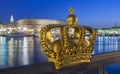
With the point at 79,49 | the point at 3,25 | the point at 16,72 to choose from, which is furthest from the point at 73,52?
the point at 3,25

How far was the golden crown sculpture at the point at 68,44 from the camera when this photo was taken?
1.75 m

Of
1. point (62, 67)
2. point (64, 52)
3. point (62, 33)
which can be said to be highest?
point (62, 33)

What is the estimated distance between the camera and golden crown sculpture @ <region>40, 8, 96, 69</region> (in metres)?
1.75

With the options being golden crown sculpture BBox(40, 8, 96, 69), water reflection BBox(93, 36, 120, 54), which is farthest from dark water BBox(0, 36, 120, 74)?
golden crown sculpture BBox(40, 8, 96, 69)

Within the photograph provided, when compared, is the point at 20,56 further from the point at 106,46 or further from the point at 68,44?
the point at 68,44

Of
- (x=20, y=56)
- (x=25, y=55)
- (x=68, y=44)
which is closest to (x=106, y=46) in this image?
(x=25, y=55)

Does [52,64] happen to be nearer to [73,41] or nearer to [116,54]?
[73,41]

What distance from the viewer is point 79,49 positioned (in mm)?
1977

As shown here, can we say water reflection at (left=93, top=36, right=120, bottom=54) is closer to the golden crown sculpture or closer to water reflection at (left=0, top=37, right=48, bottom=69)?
water reflection at (left=0, top=37, right=48, bottom=69)

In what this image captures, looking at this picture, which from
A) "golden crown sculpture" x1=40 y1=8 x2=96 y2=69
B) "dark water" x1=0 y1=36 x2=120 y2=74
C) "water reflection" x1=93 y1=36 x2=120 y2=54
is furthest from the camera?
"water reflection" x1=93 y1=36 x2=120 y2=54

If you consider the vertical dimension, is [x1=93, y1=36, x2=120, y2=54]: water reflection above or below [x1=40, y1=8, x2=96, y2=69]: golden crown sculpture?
below

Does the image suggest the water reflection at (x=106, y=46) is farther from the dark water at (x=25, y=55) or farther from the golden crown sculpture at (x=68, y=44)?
the golden crown sculpture at (x=68, y=44)

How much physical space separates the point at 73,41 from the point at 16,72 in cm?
59

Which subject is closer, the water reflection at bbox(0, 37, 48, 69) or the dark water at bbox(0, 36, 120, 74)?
the dark water at bbox(0, 36, 120, 74)
